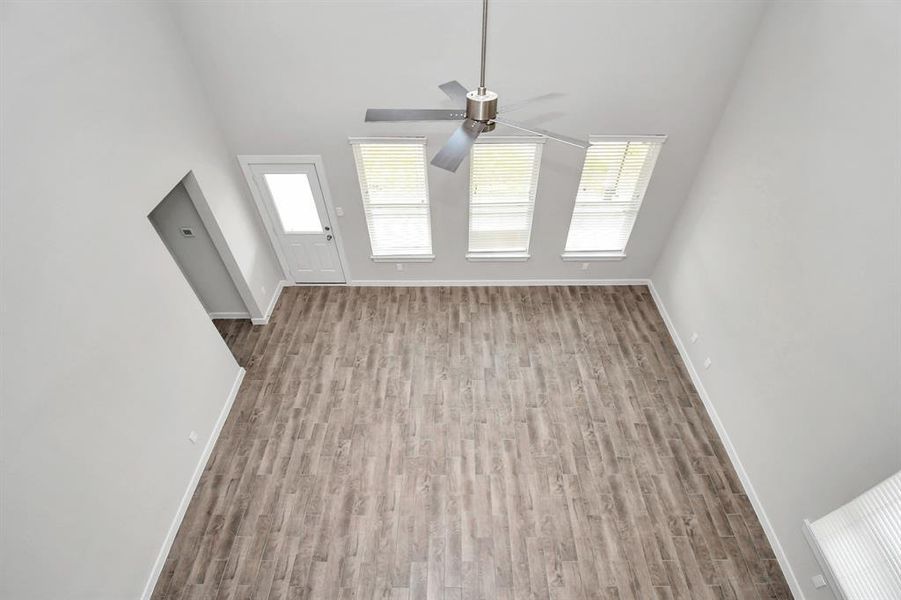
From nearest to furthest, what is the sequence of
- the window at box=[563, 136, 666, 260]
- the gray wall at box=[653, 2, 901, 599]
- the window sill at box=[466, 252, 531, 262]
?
the gray wall at box=[653, 2, 901, 599] → the window at box=[563, 136, 666, 260] → the window sill at box=[466, 252, 531, 262]

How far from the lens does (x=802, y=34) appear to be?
144 inches

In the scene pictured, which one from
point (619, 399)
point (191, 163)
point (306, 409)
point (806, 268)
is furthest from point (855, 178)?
point (191, 163)

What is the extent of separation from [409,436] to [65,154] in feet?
12.2

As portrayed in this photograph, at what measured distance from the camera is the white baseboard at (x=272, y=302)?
603cm

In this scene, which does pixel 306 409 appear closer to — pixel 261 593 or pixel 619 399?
pixel 261 593

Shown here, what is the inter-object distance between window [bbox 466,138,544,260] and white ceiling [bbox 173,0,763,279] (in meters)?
0.20

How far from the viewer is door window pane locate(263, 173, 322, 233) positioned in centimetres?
550

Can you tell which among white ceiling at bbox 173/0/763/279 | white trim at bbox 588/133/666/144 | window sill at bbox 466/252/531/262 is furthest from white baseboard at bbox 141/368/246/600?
white trim at bbox 588/133/666/144

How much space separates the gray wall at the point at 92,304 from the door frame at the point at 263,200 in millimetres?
699

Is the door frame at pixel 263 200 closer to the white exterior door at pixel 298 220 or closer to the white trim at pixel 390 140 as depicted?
the white exterior door at pixel 298 220

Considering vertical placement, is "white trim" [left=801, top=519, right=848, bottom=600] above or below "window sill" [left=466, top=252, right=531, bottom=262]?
below

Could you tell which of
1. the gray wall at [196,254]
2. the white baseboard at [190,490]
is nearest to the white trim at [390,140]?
the gray wall at [196,254]

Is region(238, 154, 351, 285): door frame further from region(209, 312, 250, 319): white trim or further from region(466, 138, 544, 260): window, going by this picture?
region(466, 138, 544, 260): window

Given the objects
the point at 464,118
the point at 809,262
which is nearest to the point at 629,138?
the point at 809,262
